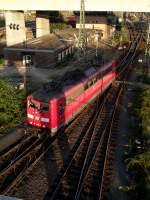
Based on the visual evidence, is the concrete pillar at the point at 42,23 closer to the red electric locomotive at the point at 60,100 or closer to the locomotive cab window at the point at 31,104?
the red electric locomotive at the point at 60,100

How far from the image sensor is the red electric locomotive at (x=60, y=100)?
72.1 ft

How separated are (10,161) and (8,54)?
31895mm

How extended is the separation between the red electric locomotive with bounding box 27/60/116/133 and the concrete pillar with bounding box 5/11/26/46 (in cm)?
3031

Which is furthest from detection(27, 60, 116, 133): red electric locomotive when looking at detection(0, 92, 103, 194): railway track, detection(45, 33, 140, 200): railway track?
detection(45, 33, 140, 200): railway track

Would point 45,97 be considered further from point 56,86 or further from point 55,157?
point 55,157

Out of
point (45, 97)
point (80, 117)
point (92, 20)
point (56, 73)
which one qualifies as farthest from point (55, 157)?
point (92, 20)

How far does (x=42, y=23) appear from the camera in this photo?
61.9 metres

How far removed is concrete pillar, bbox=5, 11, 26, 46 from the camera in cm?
5424

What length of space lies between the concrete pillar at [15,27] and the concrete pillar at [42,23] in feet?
18.6
